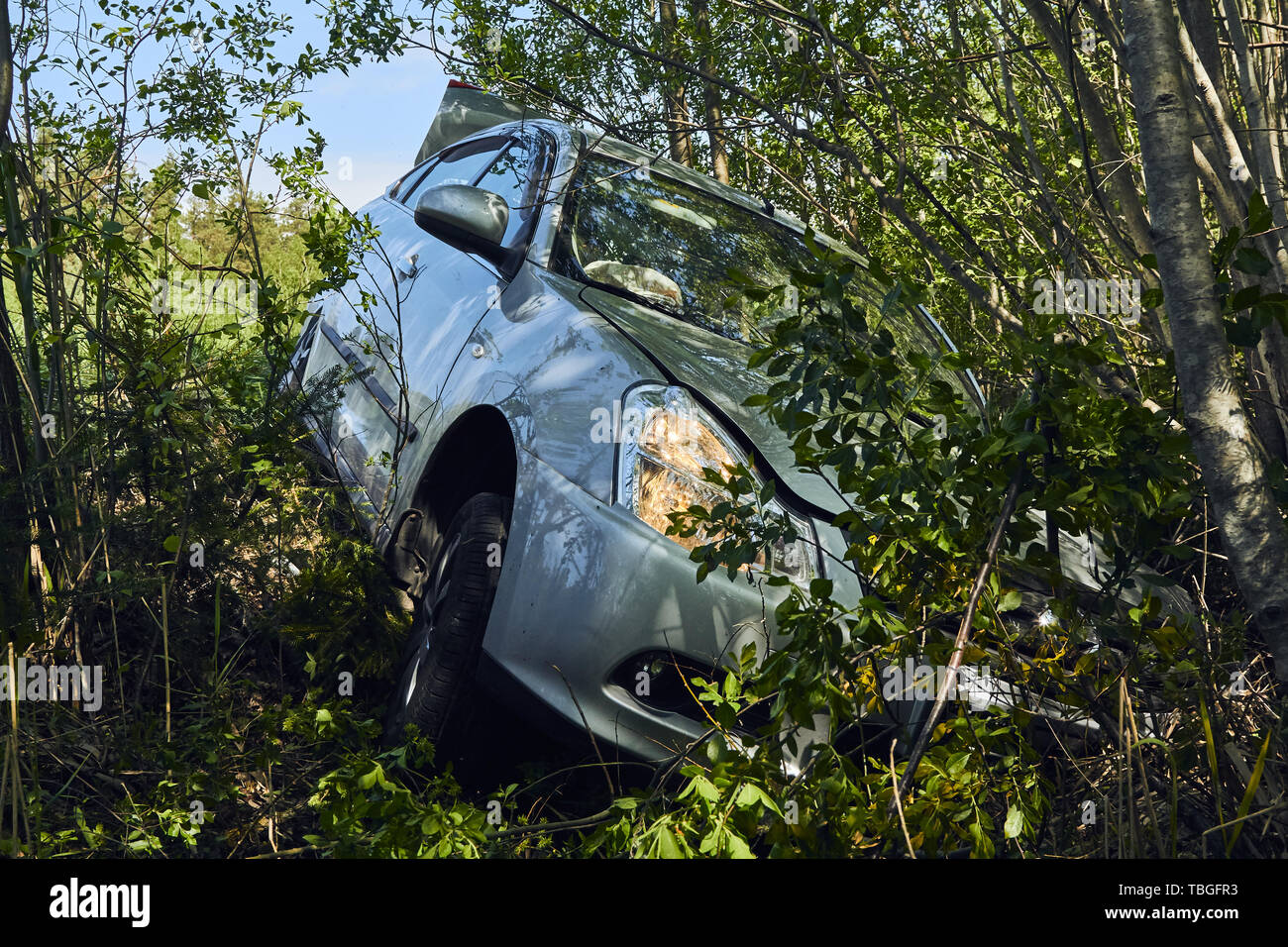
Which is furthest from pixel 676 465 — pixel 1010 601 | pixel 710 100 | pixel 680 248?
pixel 710 100

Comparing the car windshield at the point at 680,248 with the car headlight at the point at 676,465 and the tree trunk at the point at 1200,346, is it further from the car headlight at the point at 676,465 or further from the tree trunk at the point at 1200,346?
the tree trunk at the point at 1200,346

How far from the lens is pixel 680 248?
3.51m

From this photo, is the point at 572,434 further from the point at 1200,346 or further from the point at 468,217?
the point at 1200,346

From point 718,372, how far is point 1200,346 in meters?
1.25

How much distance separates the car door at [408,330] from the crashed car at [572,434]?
12 millimetres

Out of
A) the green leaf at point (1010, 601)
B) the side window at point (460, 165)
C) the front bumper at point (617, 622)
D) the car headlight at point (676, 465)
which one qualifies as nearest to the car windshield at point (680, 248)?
the car headlight at point (676, 465)

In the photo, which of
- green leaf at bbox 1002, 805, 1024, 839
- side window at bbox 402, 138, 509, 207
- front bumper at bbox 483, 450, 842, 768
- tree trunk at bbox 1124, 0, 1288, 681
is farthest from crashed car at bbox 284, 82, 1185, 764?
tree trunk at bbox 1124, 0, 1288, 681

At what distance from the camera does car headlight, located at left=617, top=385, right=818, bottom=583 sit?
242cm

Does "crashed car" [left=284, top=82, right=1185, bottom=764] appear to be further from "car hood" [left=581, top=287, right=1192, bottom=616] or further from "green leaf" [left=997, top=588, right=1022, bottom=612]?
"green leaf" [left=997, top=588, right=1022, bottom=612]

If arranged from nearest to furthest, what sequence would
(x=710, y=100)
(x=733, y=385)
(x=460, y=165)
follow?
(x=733, y=385), (x=460, y=165), (x=710, y=100)
